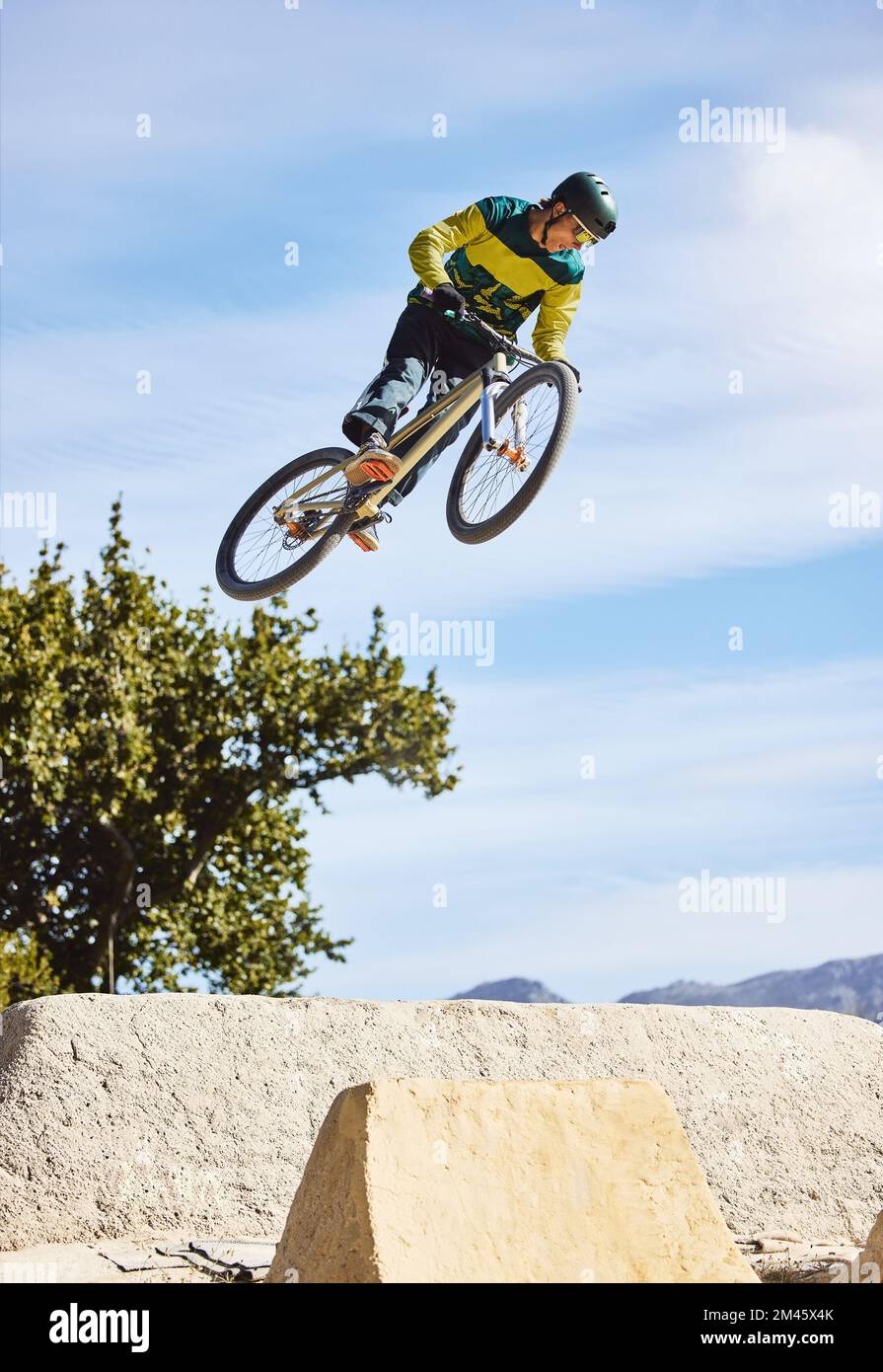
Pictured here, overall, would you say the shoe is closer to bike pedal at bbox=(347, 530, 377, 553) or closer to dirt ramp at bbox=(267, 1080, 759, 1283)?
bike pedal at bbox=(347, 530, 377, 553)

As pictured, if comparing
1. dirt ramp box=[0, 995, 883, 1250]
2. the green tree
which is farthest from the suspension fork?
the green tree

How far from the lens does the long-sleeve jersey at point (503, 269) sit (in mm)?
8383

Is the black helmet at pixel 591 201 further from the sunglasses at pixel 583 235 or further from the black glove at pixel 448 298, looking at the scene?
the black glove at pixel 448 298

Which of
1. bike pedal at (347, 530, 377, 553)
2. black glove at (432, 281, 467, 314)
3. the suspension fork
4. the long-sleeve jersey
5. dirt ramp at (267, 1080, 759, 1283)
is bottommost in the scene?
dirt ramp at (267, 1080, 759, 1283)

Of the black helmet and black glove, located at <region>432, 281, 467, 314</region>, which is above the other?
the black helmet

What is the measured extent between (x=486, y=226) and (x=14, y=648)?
1515 centimetres

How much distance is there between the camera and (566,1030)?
1016 cm

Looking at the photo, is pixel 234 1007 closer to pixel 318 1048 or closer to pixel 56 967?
pixel 318 1048

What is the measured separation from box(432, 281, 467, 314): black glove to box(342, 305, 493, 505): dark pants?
20.3 inches

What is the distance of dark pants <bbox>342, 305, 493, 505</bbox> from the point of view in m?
8.71

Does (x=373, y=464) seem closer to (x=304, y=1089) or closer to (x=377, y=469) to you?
(x=377, y=469)

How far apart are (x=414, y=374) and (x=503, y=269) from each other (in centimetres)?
85

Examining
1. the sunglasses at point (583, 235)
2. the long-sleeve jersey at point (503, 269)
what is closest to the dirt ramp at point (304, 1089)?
the long-sleeve jersey at point (503, 269)

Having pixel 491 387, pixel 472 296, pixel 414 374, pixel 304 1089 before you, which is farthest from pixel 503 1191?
pixel 472 296
